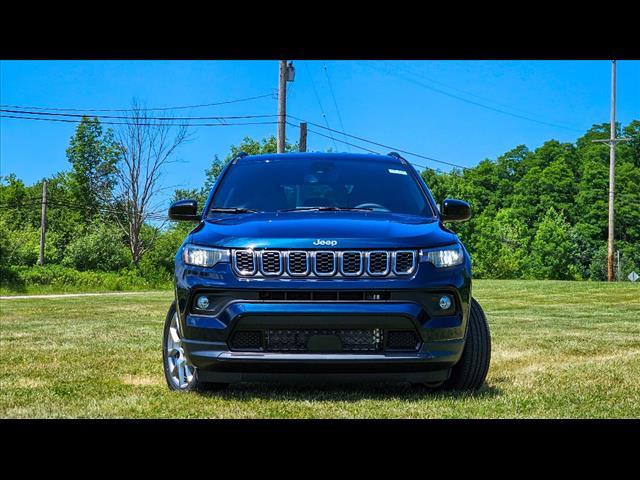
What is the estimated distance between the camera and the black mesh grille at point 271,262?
5.20 m

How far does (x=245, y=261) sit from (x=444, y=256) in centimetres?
127

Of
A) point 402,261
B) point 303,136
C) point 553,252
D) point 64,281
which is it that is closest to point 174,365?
point 402,261

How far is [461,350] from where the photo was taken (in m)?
5.56

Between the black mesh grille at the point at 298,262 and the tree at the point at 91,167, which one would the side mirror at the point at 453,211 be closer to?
the black mesh grille at the point at 298,262

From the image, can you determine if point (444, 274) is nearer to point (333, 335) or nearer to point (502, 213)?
point (333, 335)

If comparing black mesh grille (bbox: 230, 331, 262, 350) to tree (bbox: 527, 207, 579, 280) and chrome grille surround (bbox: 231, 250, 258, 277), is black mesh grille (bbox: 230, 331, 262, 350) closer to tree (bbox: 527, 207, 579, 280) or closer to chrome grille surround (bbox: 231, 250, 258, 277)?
chrome grille surround (bbox: 231, 250, 258, 277)

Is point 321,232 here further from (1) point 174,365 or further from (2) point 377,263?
(1) point 174,365

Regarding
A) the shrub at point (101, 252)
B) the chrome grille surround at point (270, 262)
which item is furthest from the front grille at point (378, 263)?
the shrub at point (101, 252)

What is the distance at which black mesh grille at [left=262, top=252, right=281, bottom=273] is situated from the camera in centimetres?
520

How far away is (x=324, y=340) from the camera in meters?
5.15

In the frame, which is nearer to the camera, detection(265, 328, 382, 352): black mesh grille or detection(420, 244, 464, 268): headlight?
detection(265, 328, 382, 352): black mesh grille

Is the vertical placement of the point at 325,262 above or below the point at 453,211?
below

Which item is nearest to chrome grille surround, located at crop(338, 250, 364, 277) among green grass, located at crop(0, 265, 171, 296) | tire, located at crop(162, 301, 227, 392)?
tire, located at crop(162, 301, 227, 392)
